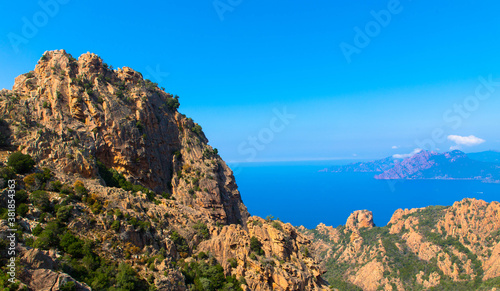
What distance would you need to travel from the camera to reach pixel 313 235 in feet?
374

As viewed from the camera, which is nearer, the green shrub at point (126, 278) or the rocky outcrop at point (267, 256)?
the green shrub at point (126, 278)

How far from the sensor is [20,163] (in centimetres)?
2377

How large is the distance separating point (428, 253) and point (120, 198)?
8582 centimetres

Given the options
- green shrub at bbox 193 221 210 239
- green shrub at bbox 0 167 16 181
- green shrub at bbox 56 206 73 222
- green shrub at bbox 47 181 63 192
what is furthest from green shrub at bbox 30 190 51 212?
green shrub at bbox 193 221 210 239

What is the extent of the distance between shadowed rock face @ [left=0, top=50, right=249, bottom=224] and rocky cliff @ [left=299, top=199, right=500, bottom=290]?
4209 centimetres

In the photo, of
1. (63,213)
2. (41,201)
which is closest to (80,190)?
(41,201)

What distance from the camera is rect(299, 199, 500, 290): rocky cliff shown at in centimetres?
6731

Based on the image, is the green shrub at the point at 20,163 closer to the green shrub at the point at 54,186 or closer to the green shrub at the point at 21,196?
the green shrub at the point at 54,186

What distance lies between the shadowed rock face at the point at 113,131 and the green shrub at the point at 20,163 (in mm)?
3193

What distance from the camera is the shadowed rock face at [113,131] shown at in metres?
30.6

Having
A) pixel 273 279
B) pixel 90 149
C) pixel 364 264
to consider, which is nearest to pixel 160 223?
pixel 273 279

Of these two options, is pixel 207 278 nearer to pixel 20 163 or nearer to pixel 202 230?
pixel 202 230

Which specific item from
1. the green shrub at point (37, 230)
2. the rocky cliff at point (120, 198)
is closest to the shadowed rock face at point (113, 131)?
the rocky cliff at point (120, 198)

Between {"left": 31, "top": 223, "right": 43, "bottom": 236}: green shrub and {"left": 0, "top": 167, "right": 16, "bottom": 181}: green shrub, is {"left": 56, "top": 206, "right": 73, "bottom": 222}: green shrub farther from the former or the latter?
{"left": 0, "top": 167, "right": 16, "bottom": 181}: green shrub
